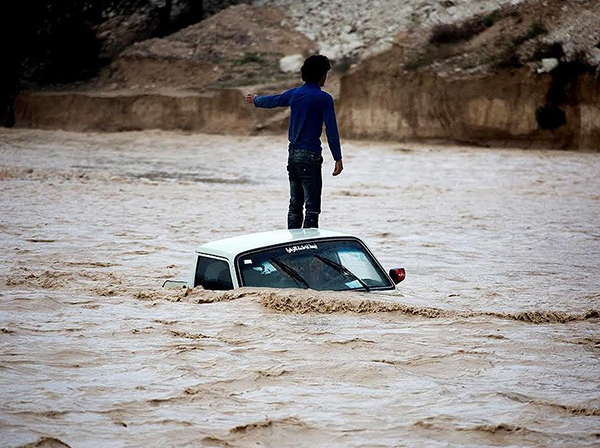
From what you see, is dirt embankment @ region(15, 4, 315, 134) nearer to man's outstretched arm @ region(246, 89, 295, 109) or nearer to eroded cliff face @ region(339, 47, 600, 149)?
eroded cliff face @ region(339, 47, 600, 149)

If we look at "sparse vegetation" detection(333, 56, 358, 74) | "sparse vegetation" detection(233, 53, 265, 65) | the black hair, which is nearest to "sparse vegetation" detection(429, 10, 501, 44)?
"sparse vegetation" detection(333, 56, 358, 74)

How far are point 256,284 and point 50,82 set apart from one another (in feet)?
102

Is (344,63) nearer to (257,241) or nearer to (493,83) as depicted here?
(493,83)

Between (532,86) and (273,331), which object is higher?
(532,86)

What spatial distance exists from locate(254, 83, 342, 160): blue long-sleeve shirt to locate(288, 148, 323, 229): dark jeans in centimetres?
9

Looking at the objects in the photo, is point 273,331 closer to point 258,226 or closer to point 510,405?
point 510,405

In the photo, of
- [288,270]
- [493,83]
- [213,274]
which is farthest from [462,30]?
[288,270]

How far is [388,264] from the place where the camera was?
39.2 ft

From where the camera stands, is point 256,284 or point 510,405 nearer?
point 510,405

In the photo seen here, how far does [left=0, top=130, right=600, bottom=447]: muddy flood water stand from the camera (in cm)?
566

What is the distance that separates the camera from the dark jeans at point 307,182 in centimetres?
1034

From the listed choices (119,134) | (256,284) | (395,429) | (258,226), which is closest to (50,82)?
(119,134)

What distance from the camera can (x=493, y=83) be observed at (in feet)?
94.7

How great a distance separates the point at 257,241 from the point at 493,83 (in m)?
22.0
